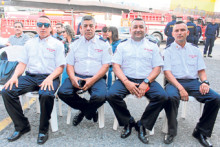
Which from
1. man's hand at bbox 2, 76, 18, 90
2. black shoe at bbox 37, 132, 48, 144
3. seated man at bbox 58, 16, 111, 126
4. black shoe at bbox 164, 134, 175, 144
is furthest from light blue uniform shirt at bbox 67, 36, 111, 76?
black shoe at bbox 164, 134, 175, 144

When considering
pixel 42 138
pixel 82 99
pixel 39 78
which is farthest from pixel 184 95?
pixel 39 78

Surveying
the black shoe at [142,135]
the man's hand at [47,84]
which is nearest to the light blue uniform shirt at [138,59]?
the black shoe at [142,135]

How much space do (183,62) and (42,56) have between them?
200 centimetres

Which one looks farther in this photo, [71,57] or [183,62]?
[71,57]

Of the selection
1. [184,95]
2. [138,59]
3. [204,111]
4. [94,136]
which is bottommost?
[94,136]

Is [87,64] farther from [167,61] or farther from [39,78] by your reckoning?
[167,61]

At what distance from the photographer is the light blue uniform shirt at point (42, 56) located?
8.50 ft

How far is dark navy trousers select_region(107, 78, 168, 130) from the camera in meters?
2.29

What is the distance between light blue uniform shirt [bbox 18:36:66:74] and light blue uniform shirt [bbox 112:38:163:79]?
80 centimetres

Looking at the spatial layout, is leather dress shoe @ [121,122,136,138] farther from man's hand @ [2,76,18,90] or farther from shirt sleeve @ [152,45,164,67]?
man's hand @ [2,76,18,90]

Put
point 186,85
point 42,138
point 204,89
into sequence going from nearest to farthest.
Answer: point 42,138 → point 204,89 → point 186,85

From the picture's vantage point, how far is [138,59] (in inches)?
102

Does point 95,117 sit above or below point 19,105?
below

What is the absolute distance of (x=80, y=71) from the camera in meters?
2.78
